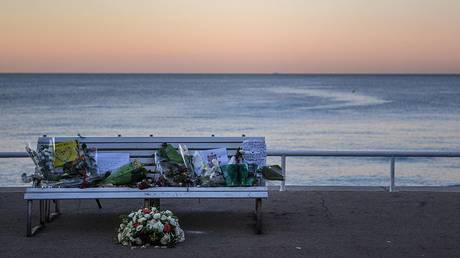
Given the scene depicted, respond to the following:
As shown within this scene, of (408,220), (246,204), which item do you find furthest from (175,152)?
(408,220)

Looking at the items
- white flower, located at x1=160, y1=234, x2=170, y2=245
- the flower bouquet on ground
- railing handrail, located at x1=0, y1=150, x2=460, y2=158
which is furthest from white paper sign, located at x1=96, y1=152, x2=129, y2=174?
railing handrail, located at x1=0, y1=150, x2=460, y2=158

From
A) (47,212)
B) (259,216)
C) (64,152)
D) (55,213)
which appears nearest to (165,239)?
(259,216)

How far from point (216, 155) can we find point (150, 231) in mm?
1497

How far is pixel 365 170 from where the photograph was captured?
2108cm

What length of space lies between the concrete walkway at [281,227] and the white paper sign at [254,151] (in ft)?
2.09

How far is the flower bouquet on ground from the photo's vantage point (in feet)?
21.4

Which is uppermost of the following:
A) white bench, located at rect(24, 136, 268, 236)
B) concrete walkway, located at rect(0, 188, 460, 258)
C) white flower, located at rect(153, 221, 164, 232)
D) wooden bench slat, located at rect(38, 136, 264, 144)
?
wooden bench slat, located at rect(38, 136, 264, 144)

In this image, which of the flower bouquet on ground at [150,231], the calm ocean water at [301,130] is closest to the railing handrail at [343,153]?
the flower bouquet on ground at [150,231]

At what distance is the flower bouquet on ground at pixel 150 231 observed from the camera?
6.51m

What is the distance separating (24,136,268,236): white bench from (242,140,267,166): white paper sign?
9 centimetres

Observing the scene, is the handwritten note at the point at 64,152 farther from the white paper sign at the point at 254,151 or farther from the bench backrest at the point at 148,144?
the white paper sign at the point at 254,151

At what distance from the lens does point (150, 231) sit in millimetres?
6531

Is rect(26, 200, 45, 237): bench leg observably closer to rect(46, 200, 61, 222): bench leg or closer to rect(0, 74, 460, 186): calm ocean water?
rect(46, 200, 61, 222): bench leg

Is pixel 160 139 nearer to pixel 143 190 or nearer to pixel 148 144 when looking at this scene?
pixel 148 144
